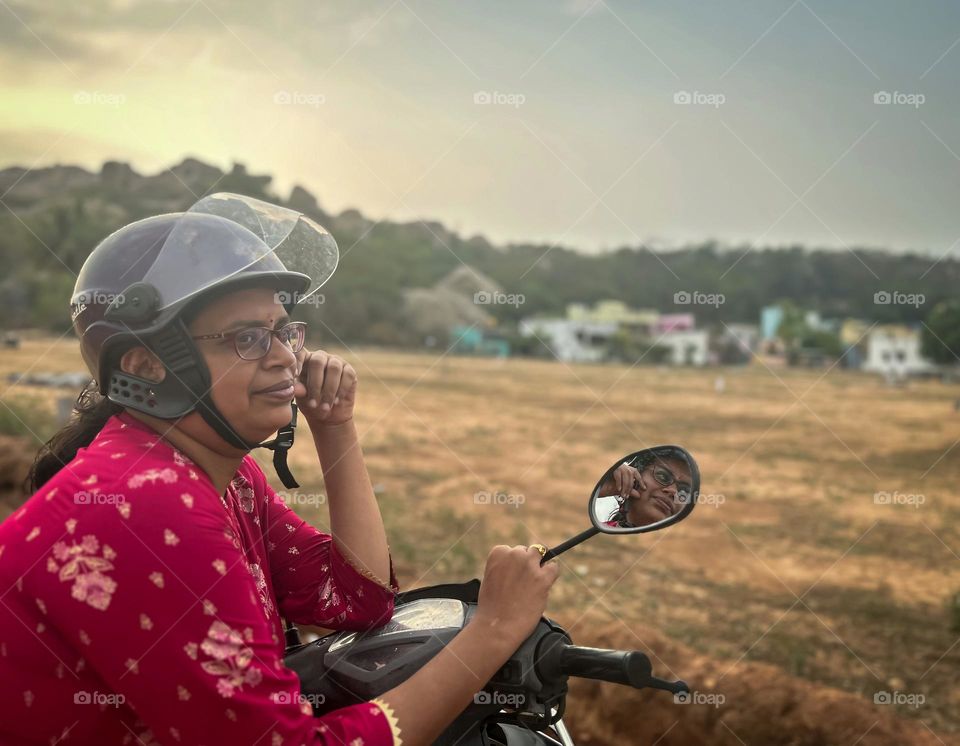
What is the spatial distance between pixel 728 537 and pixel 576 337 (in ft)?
135

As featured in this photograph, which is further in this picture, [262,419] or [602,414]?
[602,414]

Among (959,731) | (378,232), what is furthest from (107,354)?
(378,232)

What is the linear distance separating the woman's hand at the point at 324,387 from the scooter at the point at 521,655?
0.48 meters

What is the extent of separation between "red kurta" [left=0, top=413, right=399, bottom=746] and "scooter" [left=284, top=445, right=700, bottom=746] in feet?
0.65

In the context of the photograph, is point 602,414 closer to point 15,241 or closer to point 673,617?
point 15,241

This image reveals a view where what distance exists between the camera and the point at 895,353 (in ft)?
144

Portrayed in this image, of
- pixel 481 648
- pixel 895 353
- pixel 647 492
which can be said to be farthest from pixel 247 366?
pixel 895 353

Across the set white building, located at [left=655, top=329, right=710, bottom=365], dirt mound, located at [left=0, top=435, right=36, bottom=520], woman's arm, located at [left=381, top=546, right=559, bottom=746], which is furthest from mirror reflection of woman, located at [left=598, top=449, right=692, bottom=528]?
white building, located at [left=655, top=329, right=710, bottom=365]

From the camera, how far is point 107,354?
168 centimetres

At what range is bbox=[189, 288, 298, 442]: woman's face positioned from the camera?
1.68m

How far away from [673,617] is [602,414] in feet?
61.8

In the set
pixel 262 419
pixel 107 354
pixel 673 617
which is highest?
pixel 107 354

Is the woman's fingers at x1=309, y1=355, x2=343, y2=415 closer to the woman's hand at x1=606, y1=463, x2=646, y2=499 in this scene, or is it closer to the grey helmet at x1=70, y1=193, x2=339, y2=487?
the grey helmet at x1=70, y1=193, x2=339, y2=487

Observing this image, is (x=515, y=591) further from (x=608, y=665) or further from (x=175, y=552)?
(x=175, y=552)
